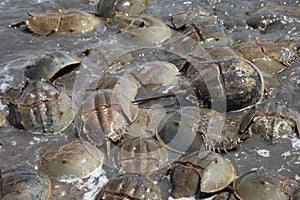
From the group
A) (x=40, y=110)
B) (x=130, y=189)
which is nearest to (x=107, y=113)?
(x=40, y=110)

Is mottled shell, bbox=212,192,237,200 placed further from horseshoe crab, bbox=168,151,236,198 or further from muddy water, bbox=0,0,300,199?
muddy water, bbox=0,0,300,199

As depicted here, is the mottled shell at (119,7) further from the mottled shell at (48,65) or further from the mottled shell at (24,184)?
the mottled shell at (24,184)

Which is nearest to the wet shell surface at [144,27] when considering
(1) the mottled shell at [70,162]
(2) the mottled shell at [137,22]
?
(2) the mottled shell at [137,22]

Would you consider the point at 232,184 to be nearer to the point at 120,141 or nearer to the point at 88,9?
the point at 120,141

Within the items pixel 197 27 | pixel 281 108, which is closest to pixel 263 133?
pixel 281 108

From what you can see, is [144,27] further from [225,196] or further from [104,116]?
[225,196]
